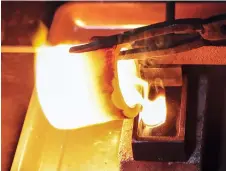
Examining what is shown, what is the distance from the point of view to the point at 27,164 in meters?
0.72

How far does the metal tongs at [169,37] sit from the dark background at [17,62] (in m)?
0.19

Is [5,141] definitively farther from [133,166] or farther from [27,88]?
[133,166]

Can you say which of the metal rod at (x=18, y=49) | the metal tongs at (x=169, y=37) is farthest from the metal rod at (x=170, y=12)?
the metal rod at (x=18, y=49)

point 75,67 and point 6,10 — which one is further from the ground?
point 75,67

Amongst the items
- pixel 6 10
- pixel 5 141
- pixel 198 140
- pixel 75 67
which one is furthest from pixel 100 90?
pixel 6 10

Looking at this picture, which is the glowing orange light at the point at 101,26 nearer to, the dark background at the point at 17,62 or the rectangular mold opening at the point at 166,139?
the dark background at the point at 17,62

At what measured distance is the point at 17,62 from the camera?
93 centimetres

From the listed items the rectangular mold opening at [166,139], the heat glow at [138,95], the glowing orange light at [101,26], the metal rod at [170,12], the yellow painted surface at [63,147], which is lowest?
the yellow painted surface at [63,147]

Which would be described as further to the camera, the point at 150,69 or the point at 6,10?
the point at 6,10

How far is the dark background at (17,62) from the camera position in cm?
82

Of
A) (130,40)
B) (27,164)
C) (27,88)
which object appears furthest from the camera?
(27,88)

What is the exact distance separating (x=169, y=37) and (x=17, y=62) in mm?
405

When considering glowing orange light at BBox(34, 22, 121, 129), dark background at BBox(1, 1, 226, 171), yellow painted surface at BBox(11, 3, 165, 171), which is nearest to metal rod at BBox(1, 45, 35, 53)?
dark background at BBox(1, 1, 226, 171)

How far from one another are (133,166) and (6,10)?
515mm
